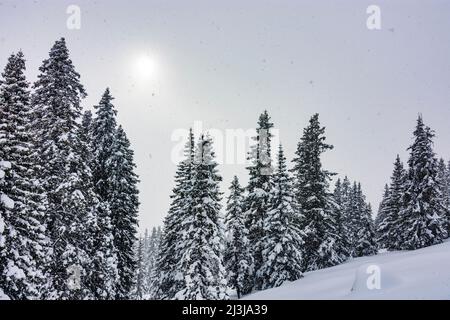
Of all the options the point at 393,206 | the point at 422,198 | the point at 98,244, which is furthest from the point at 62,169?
the point at 393,206

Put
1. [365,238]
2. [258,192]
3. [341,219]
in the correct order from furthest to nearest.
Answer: [365,238]
[341,219]
[258,192]

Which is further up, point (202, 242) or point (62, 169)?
point (62, 169)

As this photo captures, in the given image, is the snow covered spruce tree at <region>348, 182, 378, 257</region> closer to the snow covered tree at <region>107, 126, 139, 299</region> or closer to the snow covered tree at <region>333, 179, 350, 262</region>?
the snow covered tree at <region>333, 179, 350, 262</region>

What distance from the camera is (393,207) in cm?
4566

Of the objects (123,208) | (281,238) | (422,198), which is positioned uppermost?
(422,198)

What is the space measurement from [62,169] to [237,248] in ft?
61.9

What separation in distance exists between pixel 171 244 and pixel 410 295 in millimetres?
26457

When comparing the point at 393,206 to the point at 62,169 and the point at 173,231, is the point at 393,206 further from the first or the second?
the point at 62,169

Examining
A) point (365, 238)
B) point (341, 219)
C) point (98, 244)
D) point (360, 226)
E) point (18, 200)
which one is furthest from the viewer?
point (360, 226)

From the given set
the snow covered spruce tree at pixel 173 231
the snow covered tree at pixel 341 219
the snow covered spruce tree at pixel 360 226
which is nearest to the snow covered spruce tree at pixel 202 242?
the snow covered spruce tree at pixel 173 231

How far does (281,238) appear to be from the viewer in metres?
30.3

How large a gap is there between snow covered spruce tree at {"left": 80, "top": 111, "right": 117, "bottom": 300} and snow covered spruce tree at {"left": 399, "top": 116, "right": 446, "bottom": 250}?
91.0 ft

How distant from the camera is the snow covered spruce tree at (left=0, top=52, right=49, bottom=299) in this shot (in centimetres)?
1667

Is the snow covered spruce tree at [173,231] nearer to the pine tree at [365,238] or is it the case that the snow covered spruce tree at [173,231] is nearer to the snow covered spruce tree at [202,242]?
the snow covered spruce tree at [202,242]
